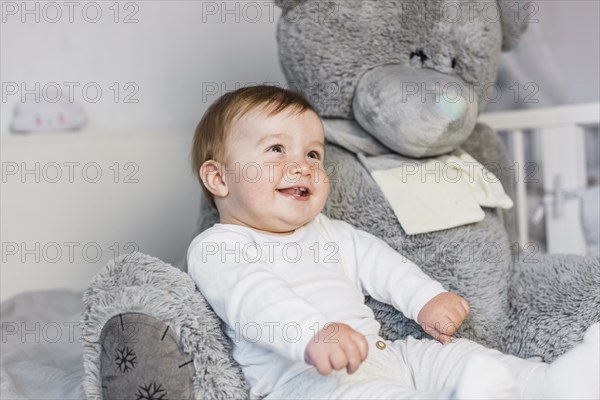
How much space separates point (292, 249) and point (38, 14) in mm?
932

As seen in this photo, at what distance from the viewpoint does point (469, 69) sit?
118cm

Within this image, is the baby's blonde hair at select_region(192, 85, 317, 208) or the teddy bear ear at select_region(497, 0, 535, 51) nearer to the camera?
the baby's blonde hair at select_region(192, 85, 317, 208)

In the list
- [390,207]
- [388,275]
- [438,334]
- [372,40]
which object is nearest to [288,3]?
[372,40]

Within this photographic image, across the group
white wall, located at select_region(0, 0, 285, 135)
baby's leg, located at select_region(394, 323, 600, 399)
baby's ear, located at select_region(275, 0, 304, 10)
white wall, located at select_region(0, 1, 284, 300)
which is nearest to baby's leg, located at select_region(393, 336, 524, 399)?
baby's leg, located at select_region(394, 323, 600, 399)

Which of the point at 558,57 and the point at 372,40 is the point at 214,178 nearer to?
the point at 372,40

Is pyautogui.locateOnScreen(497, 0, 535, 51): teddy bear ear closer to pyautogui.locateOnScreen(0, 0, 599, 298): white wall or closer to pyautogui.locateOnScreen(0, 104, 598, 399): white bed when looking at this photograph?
pyautogui.locateOnScreen(0, 104, 598, 399): white bed

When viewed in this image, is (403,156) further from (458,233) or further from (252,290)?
(252,290)

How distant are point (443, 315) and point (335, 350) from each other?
0.23 m

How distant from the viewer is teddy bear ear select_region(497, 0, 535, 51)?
1.25 m

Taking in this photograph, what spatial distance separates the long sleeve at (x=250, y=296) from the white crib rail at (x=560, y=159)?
813mm

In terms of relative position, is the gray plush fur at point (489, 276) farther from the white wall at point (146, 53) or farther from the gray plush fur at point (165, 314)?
the white wall at point (146, 53)

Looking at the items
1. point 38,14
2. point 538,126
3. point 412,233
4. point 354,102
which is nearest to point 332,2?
point 354,102

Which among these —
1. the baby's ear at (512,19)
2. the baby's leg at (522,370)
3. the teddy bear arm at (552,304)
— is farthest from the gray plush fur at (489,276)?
the baby's ear at (512,19)

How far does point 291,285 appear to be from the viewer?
37.7 inches
